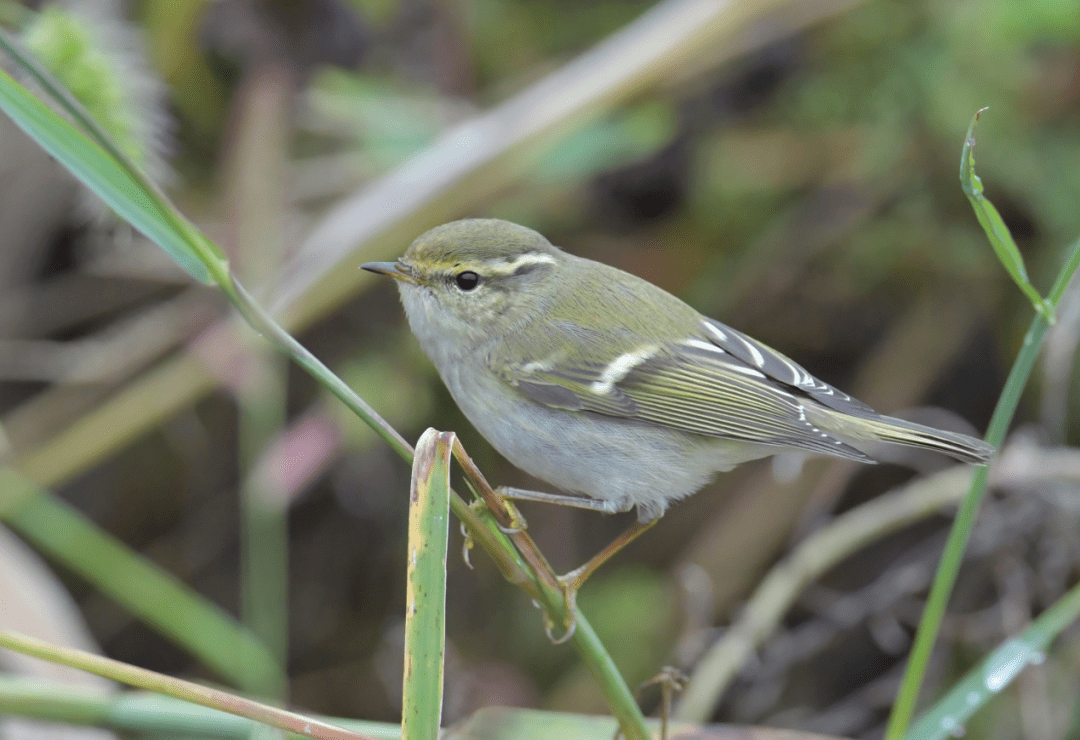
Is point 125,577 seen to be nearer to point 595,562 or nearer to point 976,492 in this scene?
point 595,562

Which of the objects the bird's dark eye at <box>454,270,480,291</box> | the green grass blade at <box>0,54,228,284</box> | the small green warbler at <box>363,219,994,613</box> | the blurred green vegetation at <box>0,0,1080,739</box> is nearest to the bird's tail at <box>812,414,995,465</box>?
the small green warbler at <box>363,219,994,613</box>

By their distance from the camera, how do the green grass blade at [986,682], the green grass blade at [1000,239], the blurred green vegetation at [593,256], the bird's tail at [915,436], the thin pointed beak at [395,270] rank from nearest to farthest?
the green grass blade at [1000,239]
the green grass blade at [986,682]
the bird's tail at [915,436]
the thin pointed beak at [395,270]
the blurred green vegetation at [593,256]

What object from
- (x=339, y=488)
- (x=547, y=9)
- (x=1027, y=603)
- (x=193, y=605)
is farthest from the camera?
(x=547, y=9)

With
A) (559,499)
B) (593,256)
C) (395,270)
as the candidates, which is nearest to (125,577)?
Result: (395,270)

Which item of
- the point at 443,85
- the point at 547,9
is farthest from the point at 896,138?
the point at 443,85

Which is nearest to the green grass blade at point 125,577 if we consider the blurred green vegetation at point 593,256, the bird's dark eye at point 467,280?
the blurred green vegetation at point 593,256

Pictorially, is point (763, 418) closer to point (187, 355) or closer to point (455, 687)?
point (455, 687)

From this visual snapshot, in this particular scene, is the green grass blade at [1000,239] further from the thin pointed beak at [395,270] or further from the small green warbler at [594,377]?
the thin pointed beak at [395,270]
